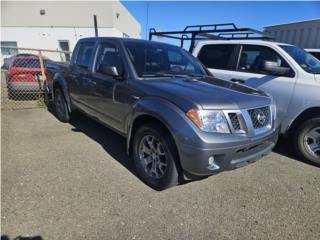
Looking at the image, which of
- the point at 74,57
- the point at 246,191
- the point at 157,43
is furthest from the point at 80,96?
the point at 246,191

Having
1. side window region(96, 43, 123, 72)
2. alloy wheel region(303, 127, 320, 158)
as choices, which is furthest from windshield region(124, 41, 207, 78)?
alloy wheel region(303, 127, 320, 158)

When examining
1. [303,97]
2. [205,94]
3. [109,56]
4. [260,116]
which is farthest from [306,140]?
[109,56]

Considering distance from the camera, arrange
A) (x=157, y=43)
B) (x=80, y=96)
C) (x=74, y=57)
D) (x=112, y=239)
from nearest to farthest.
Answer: (x=112, y=239)
(x=157, y=43)
(x=80, y=96)
(x=74, y=57)

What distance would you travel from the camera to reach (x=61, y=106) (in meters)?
5.71

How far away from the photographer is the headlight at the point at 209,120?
8.05ft

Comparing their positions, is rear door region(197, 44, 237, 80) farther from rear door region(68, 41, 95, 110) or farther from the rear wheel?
the rear wheel

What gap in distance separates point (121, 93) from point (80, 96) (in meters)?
1.61

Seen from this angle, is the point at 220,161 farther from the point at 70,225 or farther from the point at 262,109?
the point at 70,225

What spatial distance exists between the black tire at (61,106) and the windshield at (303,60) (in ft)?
15.6

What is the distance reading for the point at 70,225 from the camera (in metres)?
2.42

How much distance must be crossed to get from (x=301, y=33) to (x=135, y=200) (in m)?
8.02

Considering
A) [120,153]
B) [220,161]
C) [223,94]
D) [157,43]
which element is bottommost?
[120,153]

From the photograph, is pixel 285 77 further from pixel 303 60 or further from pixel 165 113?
pixel 165 113

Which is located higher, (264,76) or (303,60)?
(303,60)
